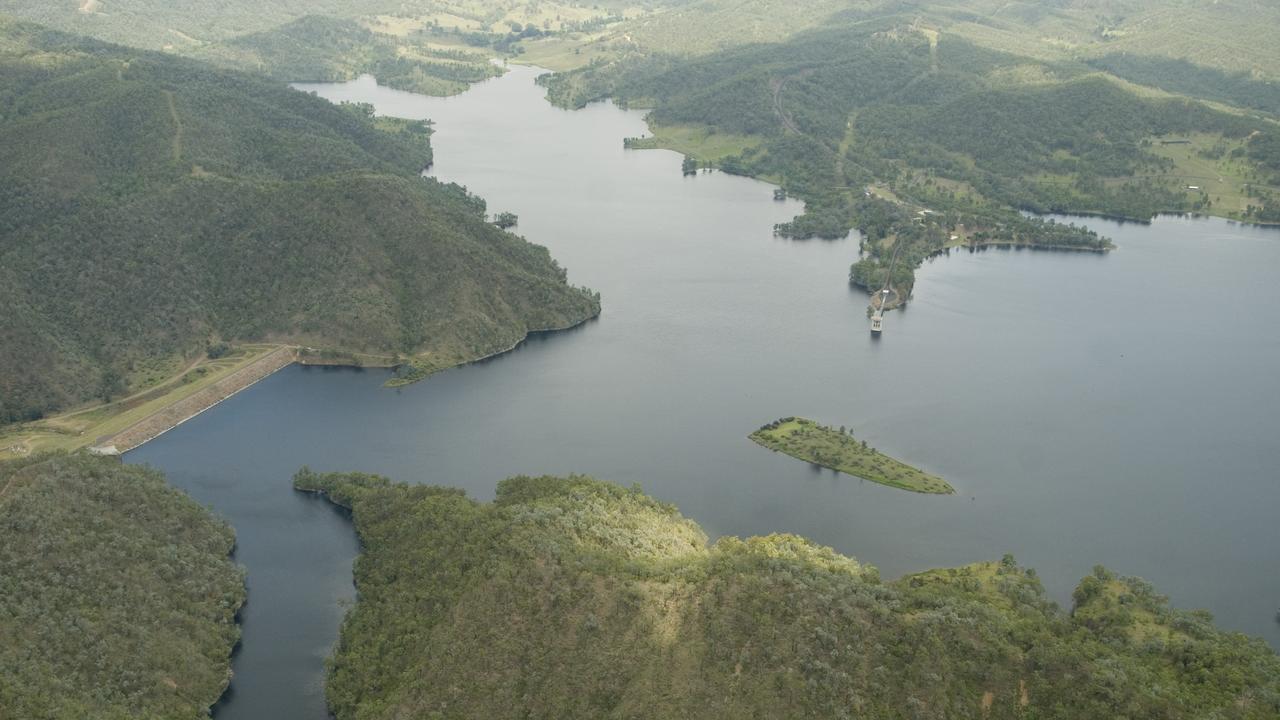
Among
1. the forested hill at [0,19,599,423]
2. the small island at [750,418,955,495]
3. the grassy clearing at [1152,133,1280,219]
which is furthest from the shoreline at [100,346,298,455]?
the grassy clearing at [1152,133,1280,219]

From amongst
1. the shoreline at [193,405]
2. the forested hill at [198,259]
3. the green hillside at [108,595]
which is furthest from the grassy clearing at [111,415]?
the green hillside at [108,595]

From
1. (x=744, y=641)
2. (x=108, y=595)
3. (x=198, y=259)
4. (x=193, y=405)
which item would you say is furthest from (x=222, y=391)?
(x=744, y=641)

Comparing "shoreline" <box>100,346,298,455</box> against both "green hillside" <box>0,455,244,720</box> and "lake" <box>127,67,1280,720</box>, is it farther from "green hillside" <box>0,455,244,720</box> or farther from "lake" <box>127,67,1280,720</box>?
"green hillside" <box>0,455,244,720</box>

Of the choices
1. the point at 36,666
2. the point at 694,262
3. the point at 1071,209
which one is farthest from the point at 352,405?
the point at 1071,209

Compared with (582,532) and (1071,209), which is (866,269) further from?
(582,532)

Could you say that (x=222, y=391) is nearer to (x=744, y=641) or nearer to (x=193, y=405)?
(x=193, y=405)
